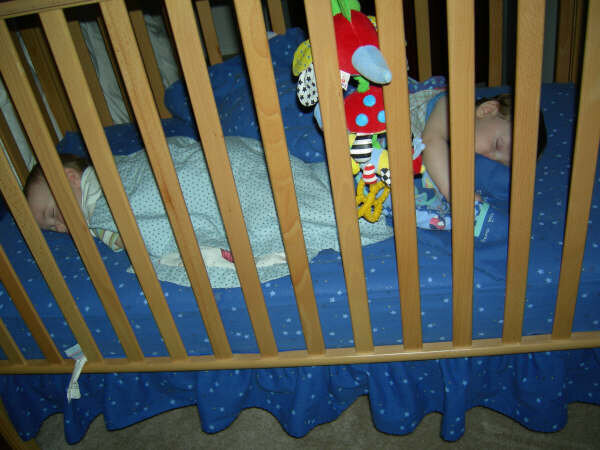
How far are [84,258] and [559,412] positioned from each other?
1060 mm

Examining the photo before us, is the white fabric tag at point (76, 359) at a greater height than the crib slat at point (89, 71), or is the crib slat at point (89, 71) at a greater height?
the crib slat at point (89, 71)

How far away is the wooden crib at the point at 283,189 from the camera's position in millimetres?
Answer: 685

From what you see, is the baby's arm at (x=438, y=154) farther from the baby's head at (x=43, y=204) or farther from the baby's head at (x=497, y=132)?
the baby's head at (x=43, y=204)

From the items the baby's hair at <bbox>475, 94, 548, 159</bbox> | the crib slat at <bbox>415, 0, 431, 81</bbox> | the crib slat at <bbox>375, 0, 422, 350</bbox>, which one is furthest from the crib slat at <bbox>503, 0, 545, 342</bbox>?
the crib slat at <bbox>415, 0, 431, 81</bbox>

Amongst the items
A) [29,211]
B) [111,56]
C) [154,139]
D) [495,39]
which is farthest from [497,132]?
[111,56]

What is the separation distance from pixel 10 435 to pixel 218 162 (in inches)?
40.6

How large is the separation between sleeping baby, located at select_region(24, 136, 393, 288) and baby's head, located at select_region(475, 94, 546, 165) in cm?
40

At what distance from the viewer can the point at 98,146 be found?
81 cm

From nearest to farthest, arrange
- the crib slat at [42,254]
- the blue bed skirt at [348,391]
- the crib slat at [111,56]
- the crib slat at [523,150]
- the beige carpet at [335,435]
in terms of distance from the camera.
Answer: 1. the crib slat at [523,150]
2. the crib slat at [42,254]
3. the blue bed skirt at [348,391]
4. the beige carpet at [335,435]
5. the crib slat at [111,56]

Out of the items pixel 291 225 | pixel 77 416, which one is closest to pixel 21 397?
pixel 77 416

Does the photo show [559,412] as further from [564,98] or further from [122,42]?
[122,42]

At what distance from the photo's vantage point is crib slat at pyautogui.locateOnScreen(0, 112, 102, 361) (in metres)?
0.85

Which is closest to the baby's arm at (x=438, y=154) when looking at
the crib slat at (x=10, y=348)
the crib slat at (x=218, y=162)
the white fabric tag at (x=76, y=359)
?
the crib slat at (x=218, y=162)

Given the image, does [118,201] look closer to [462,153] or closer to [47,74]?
[462,153]
